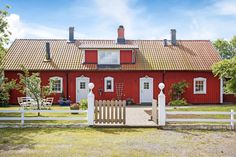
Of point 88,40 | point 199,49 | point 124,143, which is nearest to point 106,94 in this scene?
point 88,40

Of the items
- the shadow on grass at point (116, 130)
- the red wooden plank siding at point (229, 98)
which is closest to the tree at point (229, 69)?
the red wooden plank siding at point (229, 98)

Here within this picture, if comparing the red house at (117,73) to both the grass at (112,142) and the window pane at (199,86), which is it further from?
the grass at (112,142)

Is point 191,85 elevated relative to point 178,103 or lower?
elevated

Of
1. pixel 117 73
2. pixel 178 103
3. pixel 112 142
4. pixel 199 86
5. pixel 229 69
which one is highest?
pixel 229 69

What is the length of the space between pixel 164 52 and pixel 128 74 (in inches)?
170

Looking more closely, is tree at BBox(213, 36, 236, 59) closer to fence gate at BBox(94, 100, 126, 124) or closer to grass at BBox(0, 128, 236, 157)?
fence gate at BBox(94, 100, 126, 124)

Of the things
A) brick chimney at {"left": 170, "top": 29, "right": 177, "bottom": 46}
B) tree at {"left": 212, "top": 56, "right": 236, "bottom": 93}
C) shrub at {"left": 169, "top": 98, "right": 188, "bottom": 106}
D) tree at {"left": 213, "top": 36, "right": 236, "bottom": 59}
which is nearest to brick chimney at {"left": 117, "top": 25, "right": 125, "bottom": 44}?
brick chimney at {"left": 170, "top": 29, "right": 177, "bottom": 46}

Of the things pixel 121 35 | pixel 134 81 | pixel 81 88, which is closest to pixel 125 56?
pixel 134 81

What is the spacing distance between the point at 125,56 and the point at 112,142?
1743 cm

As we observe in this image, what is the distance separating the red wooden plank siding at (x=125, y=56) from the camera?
88.6ft

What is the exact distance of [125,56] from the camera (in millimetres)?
27125

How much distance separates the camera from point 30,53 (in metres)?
28.2

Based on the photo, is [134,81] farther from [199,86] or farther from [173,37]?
[173,37]

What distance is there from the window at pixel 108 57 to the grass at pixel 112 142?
14519mm
